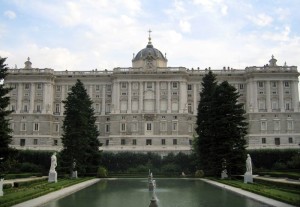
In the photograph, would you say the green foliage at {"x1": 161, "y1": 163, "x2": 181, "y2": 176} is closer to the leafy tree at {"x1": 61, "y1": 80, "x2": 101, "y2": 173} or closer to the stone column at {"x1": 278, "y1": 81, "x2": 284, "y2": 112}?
the leafy tree at {"x1": 61, "y1": 80, "x2": 101, "y2": 173}

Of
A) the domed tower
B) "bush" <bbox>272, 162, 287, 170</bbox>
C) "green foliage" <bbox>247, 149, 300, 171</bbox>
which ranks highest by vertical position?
the domed tower

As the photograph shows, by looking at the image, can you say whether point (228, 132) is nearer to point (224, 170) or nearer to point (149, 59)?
point (224, 170)

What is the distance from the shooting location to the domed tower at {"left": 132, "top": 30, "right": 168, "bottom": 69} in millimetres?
82062

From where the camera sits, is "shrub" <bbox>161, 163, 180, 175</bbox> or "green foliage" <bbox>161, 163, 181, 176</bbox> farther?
"shrub" <bbox>161, 163, 180, 175</bbox>

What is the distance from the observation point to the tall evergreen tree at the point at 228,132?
40781 mm

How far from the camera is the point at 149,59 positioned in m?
81.9

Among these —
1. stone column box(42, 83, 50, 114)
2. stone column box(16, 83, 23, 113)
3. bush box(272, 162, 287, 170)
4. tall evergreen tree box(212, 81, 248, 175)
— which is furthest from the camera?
stone column box(16, 83, 23, 113)

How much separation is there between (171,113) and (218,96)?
35.6 meters

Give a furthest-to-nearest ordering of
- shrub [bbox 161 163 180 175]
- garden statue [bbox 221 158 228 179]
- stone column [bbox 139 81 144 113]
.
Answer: stone column [bbox 139 81 144 113] < shrub [bbox 161 163 180 175] < garden statue [bbox 221 158 228 179]

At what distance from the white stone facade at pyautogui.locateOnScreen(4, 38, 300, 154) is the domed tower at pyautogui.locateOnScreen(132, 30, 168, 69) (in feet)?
0.79

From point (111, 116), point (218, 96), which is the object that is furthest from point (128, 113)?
point (218, 96)

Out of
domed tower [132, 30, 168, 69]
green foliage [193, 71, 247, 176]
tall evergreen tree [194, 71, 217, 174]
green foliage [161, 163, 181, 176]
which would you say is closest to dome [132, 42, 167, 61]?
domed tower [132, 30, 168, 69]

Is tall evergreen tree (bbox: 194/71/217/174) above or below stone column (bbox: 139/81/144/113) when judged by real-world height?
below

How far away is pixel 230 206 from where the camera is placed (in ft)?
67.2
